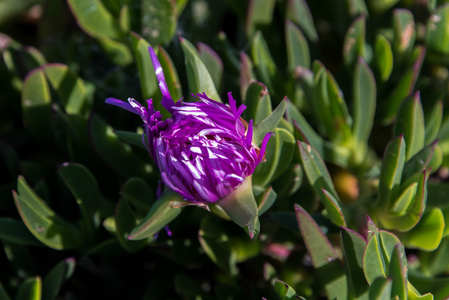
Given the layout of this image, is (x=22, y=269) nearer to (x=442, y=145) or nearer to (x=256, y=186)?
(x=256, y=186)

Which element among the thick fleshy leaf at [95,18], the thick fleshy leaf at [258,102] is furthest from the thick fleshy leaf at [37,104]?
the thick fleshy leaf at [258,102]

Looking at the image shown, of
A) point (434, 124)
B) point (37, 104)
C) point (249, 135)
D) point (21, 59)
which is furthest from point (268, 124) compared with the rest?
point (21, 59)

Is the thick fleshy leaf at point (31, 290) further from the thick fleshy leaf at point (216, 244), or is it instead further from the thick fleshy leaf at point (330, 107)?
the thick fleshy leaf at point (330, 107)

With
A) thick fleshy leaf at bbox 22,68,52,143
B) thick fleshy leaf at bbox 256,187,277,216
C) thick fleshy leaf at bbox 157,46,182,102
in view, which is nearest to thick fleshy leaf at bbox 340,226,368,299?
thick fleshy leaf at bbox 256,187,277,216

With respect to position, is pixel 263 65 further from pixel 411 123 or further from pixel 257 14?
pixel 411 123

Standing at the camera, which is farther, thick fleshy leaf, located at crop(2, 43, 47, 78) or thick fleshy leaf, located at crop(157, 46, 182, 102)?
thick fleshy leaf, located at crop(2, 43, 47, 78)

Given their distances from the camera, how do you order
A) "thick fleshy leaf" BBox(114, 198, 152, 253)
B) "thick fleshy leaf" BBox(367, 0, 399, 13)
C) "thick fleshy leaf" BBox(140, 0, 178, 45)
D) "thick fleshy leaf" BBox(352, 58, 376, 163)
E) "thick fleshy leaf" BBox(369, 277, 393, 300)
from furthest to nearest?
"thick fleshy leaf" BBox(367, 0, 399, 13)
"thick fleshy leaf" BBox(140, 0, 178, 45)
"thick fleshy leaf" BBox(352, 58, 376, 163)
"thick fleshy leaf" BBox(114, 198, 152, 253)
"thick fleshy leaf" BBox(369, 277, 393, 300)

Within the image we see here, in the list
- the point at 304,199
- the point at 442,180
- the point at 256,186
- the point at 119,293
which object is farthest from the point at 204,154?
the point at 442,180

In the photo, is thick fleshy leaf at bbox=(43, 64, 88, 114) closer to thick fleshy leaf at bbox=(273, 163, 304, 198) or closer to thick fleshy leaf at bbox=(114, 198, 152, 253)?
thick fleshy leaf at bbox=(114, 198, 152, 253)
